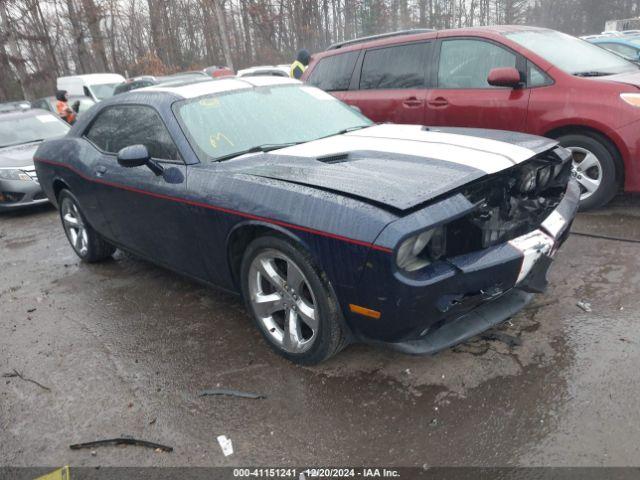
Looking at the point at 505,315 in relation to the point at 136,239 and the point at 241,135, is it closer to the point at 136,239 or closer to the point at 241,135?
the point at 241,135

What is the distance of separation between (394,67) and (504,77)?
1491mm

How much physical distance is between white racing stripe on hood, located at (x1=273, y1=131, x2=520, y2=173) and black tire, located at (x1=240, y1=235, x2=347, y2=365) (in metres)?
0.66

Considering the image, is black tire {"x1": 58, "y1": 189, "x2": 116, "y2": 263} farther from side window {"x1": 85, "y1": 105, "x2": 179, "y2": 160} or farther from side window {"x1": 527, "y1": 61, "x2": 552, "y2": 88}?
side window {"x1": 527, "y1": 61, "x2": 552, "y2": 88}

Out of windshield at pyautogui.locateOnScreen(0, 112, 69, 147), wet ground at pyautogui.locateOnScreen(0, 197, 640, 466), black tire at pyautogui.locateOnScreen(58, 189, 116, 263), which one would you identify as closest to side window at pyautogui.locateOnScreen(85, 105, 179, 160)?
black tire at pyautogui.locateOnScreen(58, 189, 116, 263)

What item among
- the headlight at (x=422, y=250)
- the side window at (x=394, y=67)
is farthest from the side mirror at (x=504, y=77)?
the headlight at (x=422, y=250)

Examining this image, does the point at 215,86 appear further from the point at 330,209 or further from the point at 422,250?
the point at 422,250

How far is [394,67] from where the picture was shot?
5.75 m

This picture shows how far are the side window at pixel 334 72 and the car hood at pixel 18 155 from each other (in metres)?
4.20

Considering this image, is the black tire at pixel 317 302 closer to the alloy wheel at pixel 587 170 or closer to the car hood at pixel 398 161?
the car hood at pixel 398 161

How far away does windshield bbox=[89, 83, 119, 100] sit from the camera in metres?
17.2

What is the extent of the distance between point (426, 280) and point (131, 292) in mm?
2821

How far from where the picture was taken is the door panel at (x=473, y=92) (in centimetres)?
483

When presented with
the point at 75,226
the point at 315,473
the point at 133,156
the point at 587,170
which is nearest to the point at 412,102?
the point at 587,170

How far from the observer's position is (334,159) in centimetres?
294
